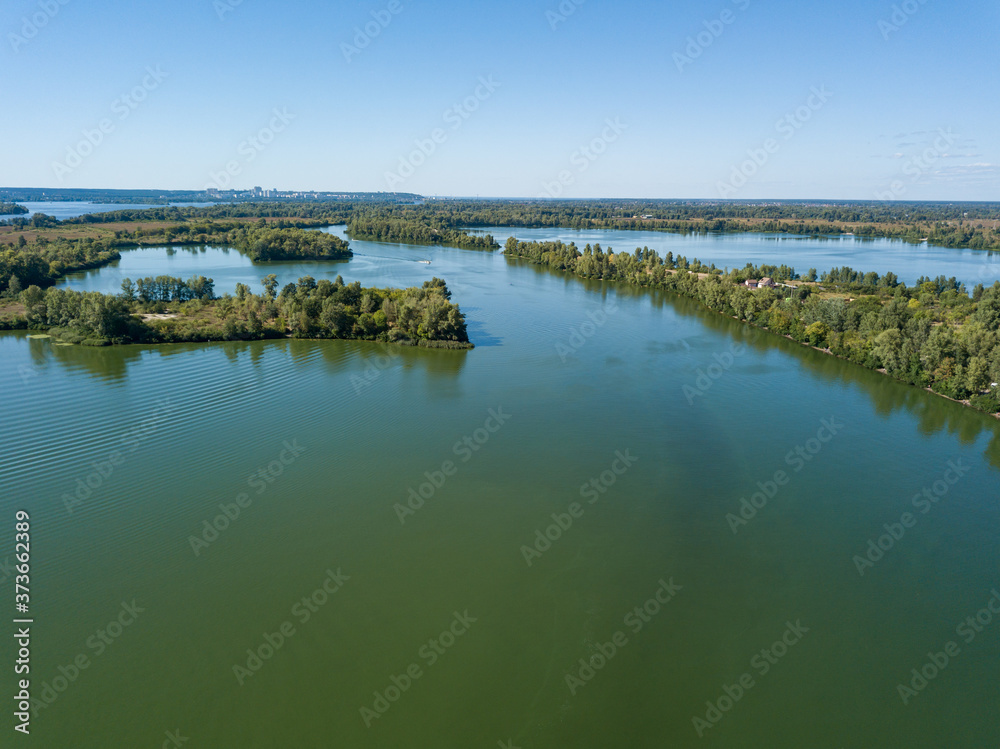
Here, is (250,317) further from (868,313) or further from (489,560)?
(868,313)

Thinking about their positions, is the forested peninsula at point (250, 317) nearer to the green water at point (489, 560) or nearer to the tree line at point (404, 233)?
the green water at point (489, 560)

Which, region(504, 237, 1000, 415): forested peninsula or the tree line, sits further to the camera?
→ the tree line

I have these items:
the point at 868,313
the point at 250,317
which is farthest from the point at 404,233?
the point at 868,313

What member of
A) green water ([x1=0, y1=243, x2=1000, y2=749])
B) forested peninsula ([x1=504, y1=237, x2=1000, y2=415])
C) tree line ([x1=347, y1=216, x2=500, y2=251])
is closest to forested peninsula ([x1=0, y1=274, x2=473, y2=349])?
green water ([x1=0, y1=243, x2=1000, y2=749])

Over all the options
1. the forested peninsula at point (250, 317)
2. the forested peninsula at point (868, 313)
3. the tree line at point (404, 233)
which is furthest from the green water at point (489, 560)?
the tree line at point (404, 233)

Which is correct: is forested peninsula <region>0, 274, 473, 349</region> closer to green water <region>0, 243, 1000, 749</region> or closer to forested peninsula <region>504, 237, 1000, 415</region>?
green water <region>0, 243, 1000, 749</region>
